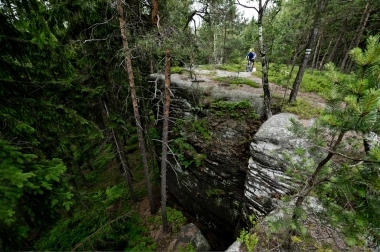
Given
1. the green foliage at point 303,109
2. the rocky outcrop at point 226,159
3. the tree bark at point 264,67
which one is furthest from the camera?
the green foliage at point 303,109

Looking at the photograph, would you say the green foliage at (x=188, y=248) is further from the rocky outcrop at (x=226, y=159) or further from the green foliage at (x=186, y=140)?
the green foliage at (x=186, y=140)

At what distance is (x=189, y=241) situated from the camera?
7.90 m

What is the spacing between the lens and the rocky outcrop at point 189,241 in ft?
25.7

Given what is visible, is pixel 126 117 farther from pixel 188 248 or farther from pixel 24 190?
pixel 24 190

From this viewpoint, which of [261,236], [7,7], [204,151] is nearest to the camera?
[7,7]

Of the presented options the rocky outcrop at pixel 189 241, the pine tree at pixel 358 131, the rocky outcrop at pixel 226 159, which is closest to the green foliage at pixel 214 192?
the rocky outcrop at pixel 226 159

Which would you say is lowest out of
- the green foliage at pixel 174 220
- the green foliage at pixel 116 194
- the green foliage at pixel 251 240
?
the green foliage at pixel 116 194

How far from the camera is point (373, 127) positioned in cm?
178

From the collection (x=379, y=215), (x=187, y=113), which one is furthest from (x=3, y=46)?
(x=187, y=113)

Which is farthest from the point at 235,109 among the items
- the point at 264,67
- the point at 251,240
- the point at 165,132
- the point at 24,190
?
the point at 24,190

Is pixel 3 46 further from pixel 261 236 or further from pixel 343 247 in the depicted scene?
pixel 343 247

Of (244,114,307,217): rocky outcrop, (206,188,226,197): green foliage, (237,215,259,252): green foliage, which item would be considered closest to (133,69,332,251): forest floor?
(206,188,226,197): green foliage

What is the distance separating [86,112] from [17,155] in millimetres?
7475

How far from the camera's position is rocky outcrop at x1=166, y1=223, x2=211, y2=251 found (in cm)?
784
